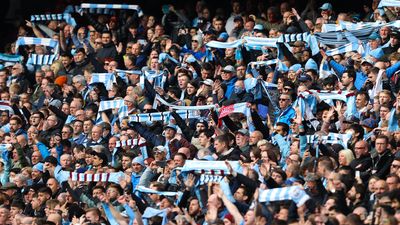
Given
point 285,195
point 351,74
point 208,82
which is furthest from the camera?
point 208,82

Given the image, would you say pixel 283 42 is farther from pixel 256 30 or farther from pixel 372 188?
pixel 372 188

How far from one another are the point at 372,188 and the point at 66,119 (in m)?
8.43

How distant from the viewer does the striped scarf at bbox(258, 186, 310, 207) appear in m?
18.2

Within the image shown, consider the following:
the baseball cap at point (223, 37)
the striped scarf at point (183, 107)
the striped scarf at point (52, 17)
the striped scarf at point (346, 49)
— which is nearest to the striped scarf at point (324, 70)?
the striped scarf at point (346, 49)

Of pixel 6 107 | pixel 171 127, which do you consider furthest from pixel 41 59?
pixel 171 127

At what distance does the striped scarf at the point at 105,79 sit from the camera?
26078 mm

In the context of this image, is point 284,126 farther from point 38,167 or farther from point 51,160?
point 38,167

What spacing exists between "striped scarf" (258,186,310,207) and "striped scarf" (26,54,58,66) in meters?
10.7

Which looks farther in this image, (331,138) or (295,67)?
(295,67)

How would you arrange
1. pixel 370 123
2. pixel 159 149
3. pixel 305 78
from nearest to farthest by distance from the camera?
pixel 370 123
pixel 159 149
pixel 305 78

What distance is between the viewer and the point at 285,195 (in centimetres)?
1847

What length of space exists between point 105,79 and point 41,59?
2.93 m

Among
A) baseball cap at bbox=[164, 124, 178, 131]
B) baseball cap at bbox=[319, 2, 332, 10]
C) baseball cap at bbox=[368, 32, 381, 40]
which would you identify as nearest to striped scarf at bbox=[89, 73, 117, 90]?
baseball cap at bbox=[164, 124, 178, 131]

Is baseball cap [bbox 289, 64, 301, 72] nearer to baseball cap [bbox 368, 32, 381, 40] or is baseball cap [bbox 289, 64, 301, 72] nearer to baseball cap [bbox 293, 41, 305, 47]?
baseball cap [bbox 293, 41, 305, 47]
